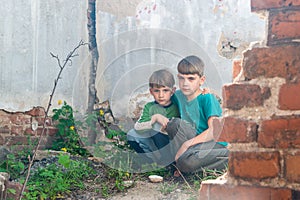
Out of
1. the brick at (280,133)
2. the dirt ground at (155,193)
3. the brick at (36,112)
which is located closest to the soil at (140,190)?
the dirt ground at (155,193)

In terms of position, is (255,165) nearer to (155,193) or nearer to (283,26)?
(283,26)

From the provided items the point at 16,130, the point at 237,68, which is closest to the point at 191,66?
the point at 16,130

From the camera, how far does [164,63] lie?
5.15m

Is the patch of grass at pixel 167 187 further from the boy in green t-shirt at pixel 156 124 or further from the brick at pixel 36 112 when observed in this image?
the brick at pixel 36 112

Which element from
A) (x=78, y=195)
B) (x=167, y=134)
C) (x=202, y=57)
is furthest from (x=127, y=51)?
(x=78, y=195)

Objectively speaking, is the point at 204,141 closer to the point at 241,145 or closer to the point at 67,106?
the point at 67,106

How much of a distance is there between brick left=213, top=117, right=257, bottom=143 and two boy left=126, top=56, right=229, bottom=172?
8.17 ft

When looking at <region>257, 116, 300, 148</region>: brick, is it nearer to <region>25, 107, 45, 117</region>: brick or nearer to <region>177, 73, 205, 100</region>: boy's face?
<region>177, 73, 205, 100</region>: boy's face

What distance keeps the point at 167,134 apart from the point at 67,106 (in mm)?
1213

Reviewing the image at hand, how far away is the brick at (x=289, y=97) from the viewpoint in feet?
4.43

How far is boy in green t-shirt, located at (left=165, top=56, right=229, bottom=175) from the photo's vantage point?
13.1 feet

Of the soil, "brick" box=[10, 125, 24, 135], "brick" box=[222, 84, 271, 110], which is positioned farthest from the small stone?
"brick" box=[222, 84, 271, 110]

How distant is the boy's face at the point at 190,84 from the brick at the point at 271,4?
2963mm

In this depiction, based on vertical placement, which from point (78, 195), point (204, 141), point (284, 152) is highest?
point (284, 152)
